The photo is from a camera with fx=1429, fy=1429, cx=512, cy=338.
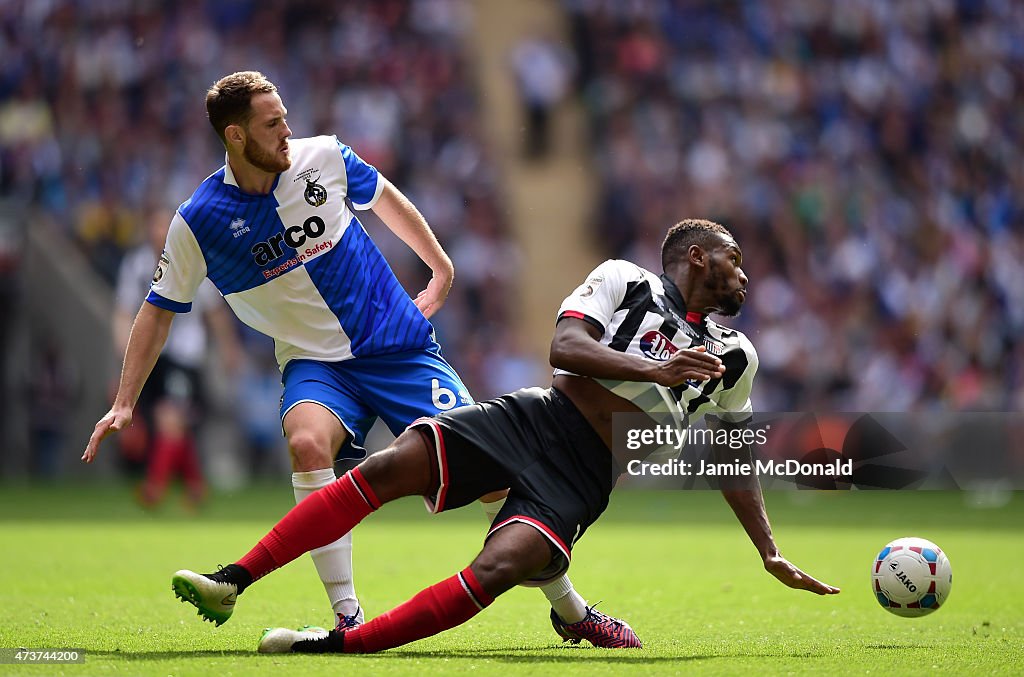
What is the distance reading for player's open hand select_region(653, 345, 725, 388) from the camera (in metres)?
5.09

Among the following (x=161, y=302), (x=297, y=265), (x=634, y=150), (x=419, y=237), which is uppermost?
(x=634, y=150)

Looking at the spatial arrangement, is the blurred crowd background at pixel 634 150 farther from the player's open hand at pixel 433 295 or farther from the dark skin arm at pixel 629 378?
the dark skin arm at pixel 629 378

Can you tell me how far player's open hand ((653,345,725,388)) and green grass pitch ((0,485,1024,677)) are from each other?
100 centimetres

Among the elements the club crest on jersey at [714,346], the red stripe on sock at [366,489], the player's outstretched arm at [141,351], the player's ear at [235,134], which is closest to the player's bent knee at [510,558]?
the red stripe on sock at [366,489]

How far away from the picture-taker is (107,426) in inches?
216

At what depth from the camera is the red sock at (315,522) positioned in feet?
17.1

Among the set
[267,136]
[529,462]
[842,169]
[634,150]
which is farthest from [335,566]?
[842,169]

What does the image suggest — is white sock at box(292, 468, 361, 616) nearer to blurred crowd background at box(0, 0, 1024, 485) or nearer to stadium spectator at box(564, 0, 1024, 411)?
blurred crowd background at box(0, 0, 1024, 485)

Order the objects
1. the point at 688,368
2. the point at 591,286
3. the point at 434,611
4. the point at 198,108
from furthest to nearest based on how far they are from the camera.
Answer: the point at 198,108, the point at 591,286, the point at 688,368, the point at 434,611

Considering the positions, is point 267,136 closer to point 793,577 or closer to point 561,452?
point 561,452

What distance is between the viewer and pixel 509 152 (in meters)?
20.2

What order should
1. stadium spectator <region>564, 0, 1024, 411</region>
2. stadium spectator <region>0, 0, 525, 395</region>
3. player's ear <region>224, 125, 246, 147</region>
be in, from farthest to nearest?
stadium spectator <region>0, 0, 525, 395</region> → stadium spectator <region>564, 0, 1024, 411</region> → player's ear <region>224, 125, 246, 147</region>

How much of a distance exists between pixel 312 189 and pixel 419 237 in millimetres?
537

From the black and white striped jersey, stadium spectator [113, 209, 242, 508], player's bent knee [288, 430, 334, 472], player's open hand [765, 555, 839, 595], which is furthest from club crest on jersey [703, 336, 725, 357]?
stadium spectator [113, 209, 242, 508]
